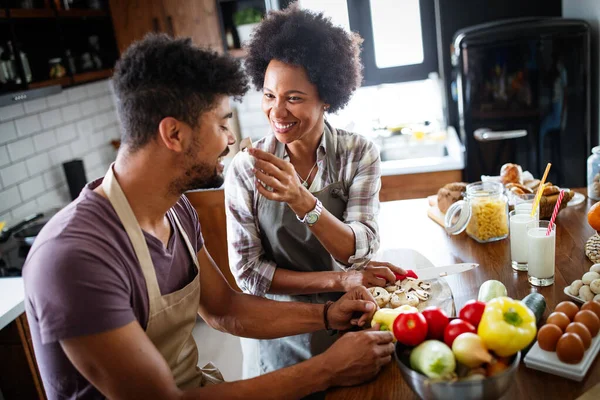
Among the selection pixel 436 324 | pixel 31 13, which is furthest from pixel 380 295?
pixel 31 13

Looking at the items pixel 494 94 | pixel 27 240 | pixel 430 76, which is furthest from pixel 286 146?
pixel 430 76

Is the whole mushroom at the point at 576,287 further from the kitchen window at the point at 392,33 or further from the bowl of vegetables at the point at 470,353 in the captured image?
the kitchen window at the point at 392,33

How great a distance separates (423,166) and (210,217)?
1.27 meters

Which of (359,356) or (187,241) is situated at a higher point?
(187,241)

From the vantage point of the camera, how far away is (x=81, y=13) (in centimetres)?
307

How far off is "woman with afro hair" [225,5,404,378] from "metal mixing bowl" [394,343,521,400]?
2.02 feet

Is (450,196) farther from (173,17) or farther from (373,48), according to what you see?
(173,17)

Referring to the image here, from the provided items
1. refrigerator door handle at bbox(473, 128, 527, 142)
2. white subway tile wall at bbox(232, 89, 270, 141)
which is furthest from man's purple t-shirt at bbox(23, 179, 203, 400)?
white subway tile wall at bbox(232, 89, 270, 141)

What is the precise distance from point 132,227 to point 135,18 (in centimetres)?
257

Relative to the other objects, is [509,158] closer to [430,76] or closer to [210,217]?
[430,76]

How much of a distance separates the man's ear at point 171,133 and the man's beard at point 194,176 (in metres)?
0.03

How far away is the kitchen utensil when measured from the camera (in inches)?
39.8

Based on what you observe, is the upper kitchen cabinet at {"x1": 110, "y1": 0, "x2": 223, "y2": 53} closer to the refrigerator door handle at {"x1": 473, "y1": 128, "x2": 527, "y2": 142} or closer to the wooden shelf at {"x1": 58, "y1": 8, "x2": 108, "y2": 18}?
the wooden shelf at {"x1": 58, "y1": 8, "x2": 108, "y2": 18}

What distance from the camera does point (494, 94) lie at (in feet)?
9.71
